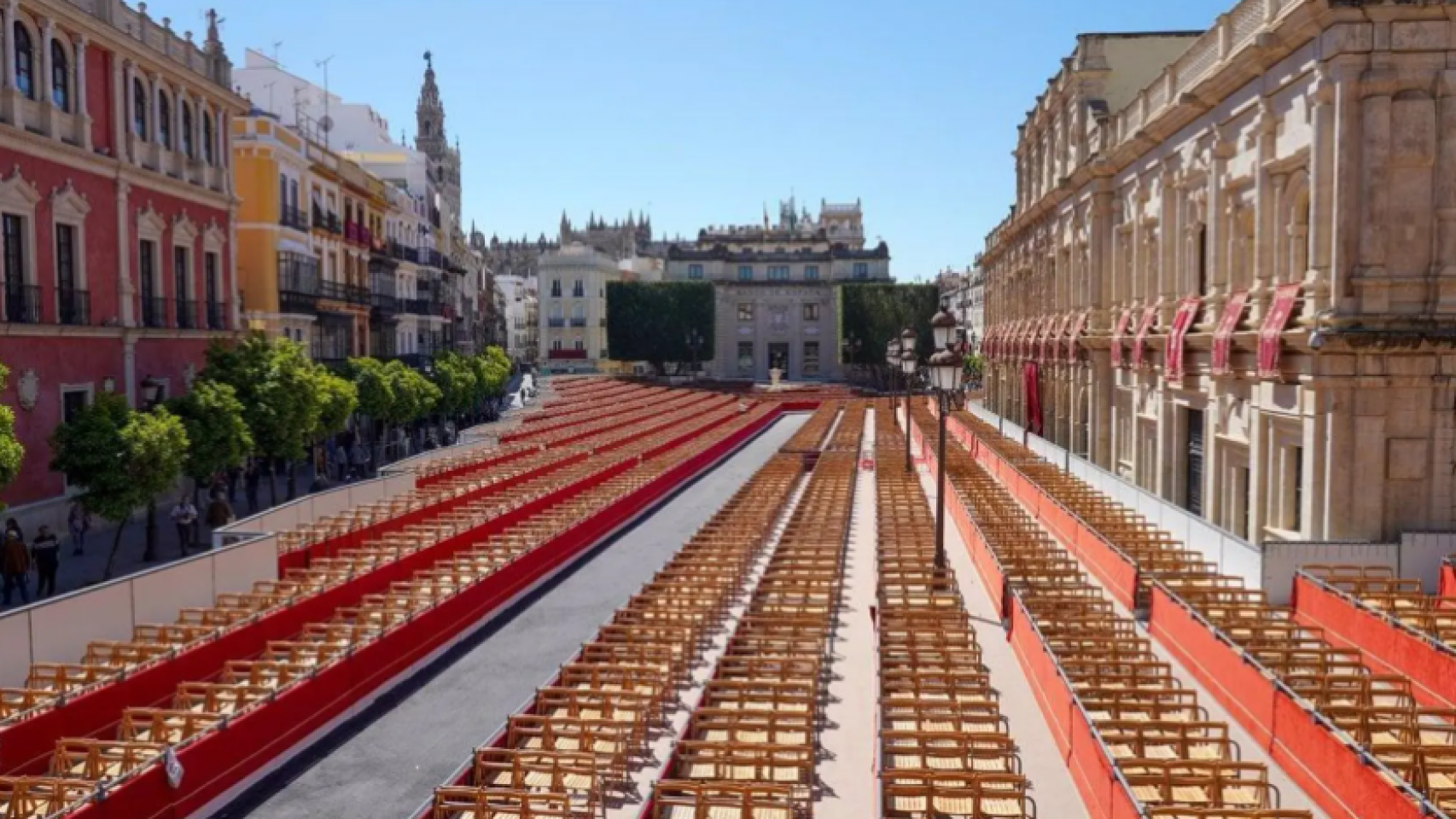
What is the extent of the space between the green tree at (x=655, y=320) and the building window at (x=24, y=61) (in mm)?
78912

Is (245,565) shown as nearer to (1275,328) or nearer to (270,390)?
(270,390)

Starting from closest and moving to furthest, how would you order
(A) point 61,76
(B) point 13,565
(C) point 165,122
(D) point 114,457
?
(B) point 13,565
(D) point 114,457
(A) point 61,76
(C) point 165,122

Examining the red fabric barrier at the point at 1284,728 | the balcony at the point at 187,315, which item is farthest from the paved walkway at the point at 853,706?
the balcony at the point at 187,315

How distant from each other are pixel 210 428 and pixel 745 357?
91911 millimetres

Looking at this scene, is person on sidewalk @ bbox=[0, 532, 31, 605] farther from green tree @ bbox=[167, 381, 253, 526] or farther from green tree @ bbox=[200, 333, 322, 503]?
green tree @ bbox=[200, 333, 322, 503]

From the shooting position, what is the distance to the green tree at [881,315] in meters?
103

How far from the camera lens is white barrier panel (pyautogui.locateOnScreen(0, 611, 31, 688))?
13734 mm

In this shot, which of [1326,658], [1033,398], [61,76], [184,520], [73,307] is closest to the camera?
[1326,658]

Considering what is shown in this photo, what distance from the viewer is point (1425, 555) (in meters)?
19.2

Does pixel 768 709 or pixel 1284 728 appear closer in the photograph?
pixel 1284 728

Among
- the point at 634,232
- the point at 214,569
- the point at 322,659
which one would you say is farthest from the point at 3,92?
the point at 634,232

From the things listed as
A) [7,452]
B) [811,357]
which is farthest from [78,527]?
[811,357]

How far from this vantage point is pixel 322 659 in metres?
14.9

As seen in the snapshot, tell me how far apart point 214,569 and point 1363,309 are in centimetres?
2081
